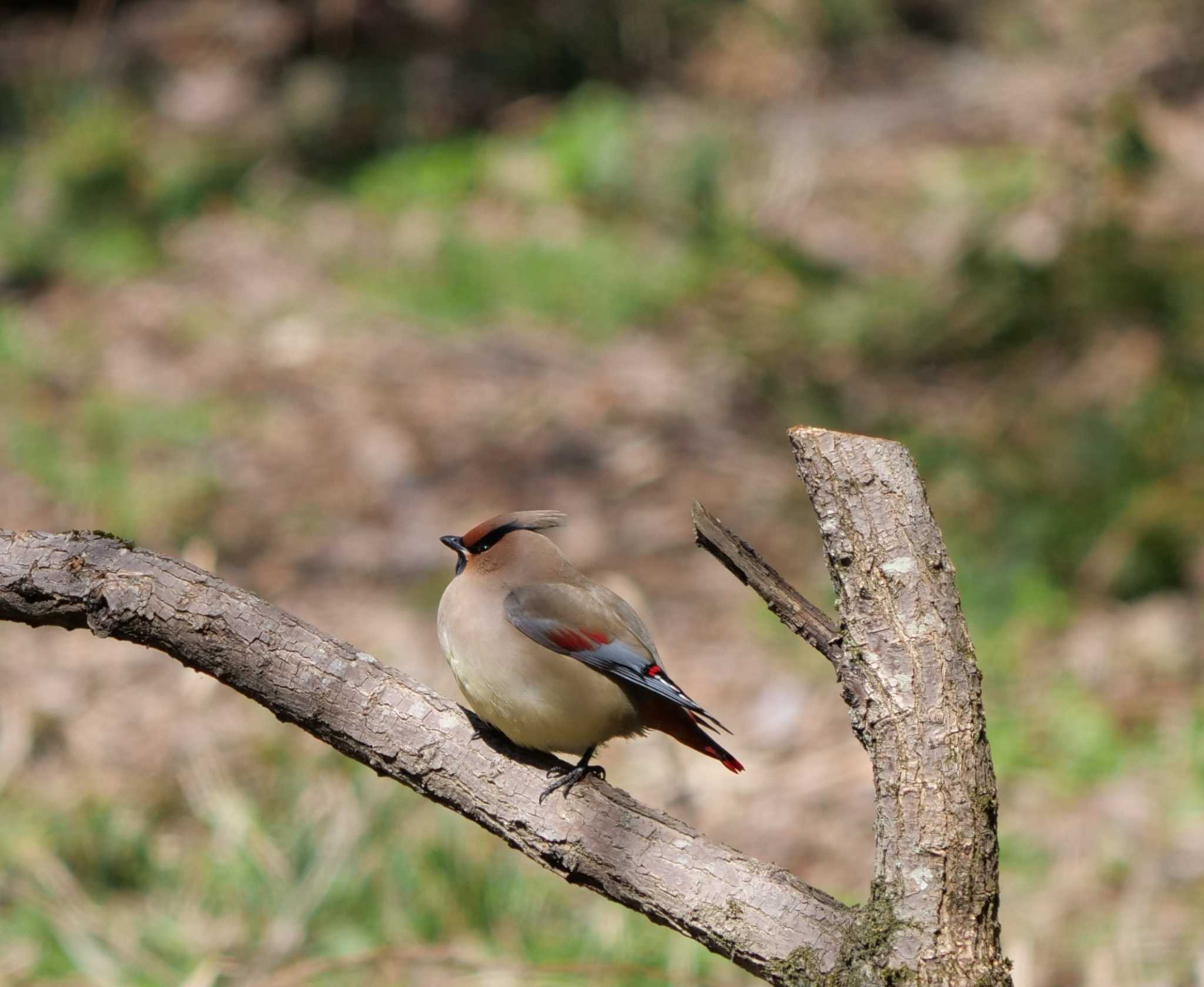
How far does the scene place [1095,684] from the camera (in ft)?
19.0

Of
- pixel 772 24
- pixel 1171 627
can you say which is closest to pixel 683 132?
pixel 772 24

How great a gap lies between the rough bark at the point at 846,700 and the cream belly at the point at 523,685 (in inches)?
2.5

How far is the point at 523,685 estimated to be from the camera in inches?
104

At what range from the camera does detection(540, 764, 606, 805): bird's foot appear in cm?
250

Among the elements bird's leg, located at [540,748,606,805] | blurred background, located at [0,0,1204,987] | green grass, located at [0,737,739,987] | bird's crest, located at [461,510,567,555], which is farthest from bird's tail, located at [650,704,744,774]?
green grass, located at [0,737,739,987]

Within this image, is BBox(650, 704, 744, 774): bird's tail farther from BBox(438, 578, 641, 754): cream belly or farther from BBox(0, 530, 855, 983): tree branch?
BBox(0, 530, 855, 983): tree branch

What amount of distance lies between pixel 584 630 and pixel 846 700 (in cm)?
59

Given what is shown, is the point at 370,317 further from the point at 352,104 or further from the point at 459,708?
the point at 459,708

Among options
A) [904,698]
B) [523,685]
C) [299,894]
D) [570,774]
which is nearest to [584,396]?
[299,894]

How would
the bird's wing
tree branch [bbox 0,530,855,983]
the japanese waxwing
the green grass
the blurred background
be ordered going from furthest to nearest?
1. the blurred background
2. the green grass
3. the bird's wing
4. the japanese waxwing
5. tree branch [bbox 0,530,855,983]

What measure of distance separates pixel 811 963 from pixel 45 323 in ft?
21.3

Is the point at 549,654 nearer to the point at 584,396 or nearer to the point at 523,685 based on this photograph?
the point at 523,685

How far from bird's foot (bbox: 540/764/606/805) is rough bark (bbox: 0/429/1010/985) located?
2cm

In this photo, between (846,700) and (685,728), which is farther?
(685,728)
